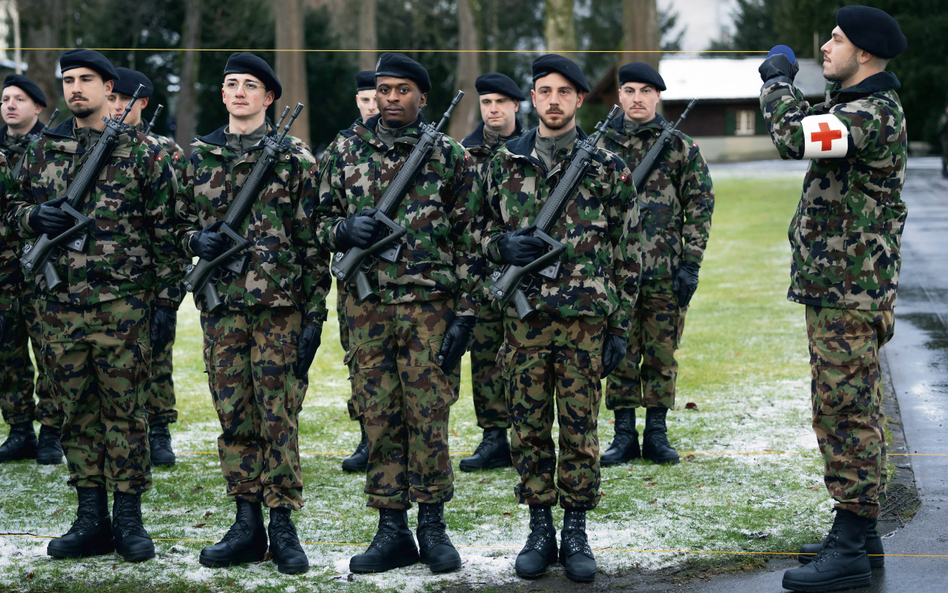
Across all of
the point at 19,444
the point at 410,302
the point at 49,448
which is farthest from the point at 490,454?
the point at 19,444

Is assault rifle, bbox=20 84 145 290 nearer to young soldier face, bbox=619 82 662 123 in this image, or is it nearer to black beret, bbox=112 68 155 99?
black beret, bbox=112 68 155 99

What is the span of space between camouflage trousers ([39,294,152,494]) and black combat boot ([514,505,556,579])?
204cm

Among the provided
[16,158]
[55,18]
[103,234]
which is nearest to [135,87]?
[16,158]

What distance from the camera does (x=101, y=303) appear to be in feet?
16.4

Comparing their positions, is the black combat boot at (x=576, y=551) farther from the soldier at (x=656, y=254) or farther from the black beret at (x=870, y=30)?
the black beret at (x=870, y=30)

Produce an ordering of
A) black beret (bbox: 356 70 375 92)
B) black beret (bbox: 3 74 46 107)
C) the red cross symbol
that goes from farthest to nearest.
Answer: black beret (bbox: 356 70 375 92) → black beret (bbox: 3 74 46 107) → the red cross symbol

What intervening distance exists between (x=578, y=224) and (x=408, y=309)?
93 centimetres

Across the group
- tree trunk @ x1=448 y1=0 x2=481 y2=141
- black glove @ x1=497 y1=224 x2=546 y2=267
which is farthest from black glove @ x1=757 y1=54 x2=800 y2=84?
tree trunk @ x1=448 y1=0 x2=481 y2=141

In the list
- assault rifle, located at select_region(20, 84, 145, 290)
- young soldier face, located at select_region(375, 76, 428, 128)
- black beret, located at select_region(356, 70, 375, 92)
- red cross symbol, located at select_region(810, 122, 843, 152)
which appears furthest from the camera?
black beret, located at select_region(356, 70, 375, 92)

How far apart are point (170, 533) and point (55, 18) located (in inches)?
1057

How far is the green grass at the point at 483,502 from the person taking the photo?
15.5ft

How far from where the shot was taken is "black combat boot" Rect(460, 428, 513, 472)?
6.45 m

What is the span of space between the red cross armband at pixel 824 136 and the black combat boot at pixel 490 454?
9.95 feet

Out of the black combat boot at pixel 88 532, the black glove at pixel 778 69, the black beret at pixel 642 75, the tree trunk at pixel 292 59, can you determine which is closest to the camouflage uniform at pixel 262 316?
the black combat boot at pixel 88 532
